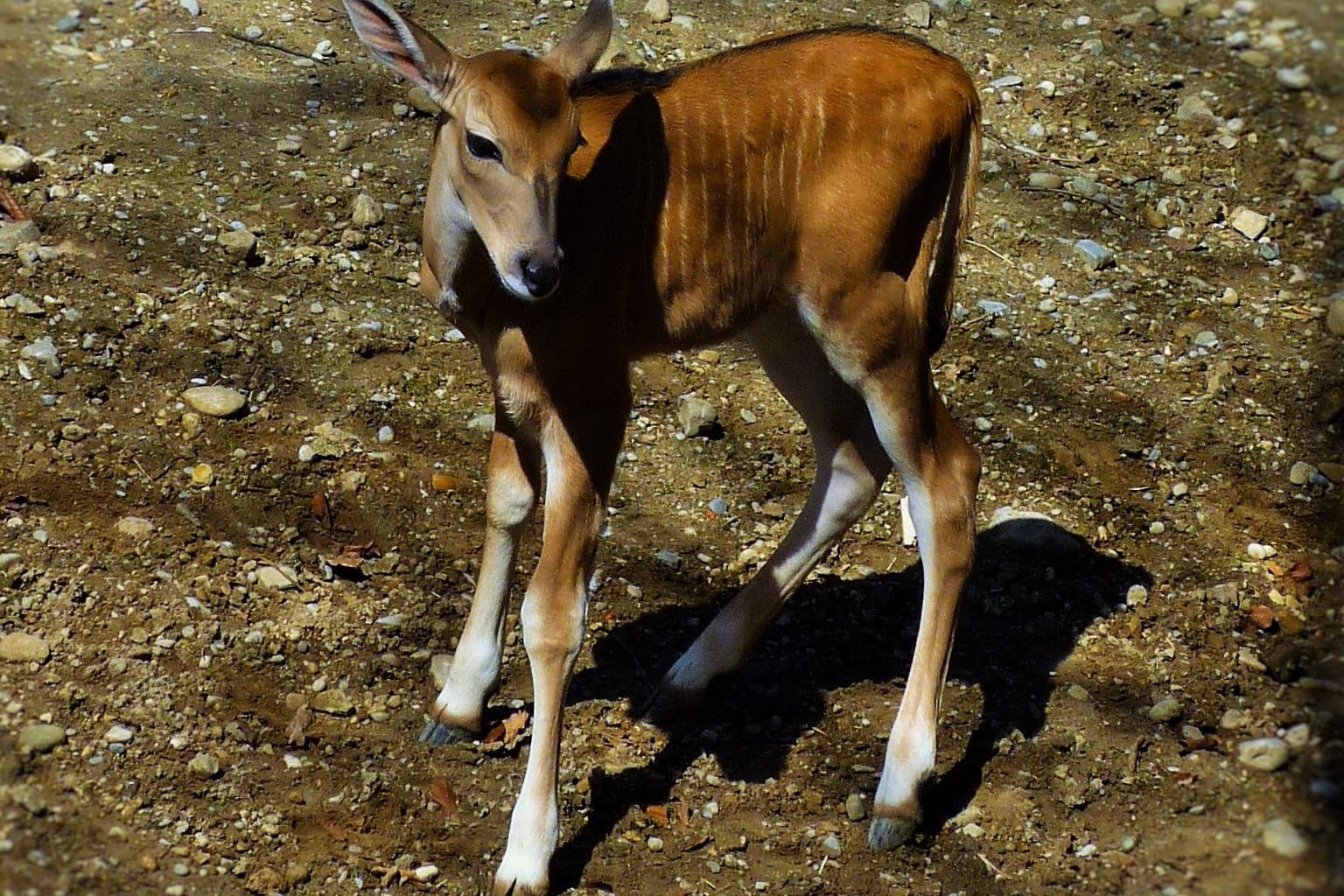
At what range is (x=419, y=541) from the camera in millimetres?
6258

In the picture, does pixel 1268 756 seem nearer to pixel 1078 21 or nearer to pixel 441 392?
pixel 441 392

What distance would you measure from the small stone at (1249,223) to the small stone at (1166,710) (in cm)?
353

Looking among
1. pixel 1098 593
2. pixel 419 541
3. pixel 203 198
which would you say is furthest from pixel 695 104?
pixel 203 198

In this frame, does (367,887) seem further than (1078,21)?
No

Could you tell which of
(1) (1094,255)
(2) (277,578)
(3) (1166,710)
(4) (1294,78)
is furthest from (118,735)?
(4) (1294,78)

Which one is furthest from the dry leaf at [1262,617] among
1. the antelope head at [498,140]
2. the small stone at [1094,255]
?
the antelope head at [498,140]

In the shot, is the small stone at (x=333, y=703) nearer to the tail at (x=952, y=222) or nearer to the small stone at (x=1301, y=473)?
the tail at (x=952, y=222)

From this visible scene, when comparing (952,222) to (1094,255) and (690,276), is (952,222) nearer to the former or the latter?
(690,276)

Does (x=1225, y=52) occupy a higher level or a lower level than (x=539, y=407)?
lower

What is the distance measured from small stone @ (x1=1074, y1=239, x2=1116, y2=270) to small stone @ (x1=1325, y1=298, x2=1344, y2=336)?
1046mm

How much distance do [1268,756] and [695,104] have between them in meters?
2.81

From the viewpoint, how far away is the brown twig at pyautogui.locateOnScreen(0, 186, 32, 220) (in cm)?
720

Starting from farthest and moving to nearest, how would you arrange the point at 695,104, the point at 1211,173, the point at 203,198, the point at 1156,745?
the point at 1211,173 < the point at 203,198 < the point at 1156,745 < the point at 695,104

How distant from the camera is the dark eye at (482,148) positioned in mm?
4516
